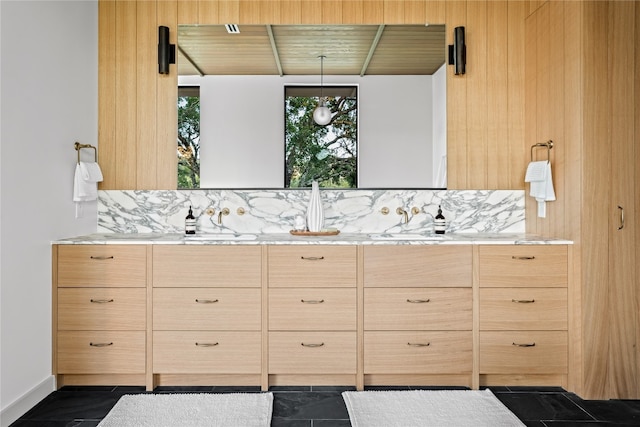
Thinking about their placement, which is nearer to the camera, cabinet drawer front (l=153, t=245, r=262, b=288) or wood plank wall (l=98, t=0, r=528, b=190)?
cabinet drawer front (l=153, t=245, r=262, b=288)

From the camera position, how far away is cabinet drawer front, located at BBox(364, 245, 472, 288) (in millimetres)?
2656

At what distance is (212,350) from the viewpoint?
8.70 ft

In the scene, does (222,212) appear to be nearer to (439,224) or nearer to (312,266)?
(312,266)

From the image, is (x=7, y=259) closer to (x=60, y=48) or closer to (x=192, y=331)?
(x=192, y=331)

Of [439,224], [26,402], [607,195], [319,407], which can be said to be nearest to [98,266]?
[26,402]

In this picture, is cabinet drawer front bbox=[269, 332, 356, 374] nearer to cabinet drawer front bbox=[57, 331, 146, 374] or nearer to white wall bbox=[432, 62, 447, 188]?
cabinet drawer front bbox=[57, 331, 146, 374]

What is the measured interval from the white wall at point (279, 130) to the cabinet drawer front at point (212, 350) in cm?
100

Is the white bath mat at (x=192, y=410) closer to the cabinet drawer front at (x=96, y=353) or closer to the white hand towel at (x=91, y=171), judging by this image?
the cabinet drawer front at (x=96, y=353)

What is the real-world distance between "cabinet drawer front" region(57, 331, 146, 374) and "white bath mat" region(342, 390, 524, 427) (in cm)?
120

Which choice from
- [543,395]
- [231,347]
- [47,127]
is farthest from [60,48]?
[543,395]

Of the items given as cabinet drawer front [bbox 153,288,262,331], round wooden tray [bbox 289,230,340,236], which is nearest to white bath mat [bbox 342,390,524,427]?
cabinet drawer front [bbox 153,288,262,331]

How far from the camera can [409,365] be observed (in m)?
2.66

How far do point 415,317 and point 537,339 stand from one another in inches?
26.8

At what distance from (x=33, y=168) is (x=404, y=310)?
81.6 inches
